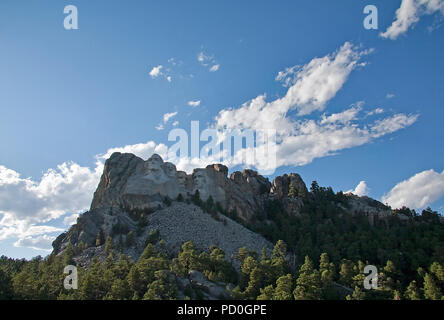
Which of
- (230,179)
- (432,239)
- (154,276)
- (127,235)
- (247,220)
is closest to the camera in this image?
(154,276)

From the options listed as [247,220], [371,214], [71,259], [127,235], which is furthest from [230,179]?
[71,259]

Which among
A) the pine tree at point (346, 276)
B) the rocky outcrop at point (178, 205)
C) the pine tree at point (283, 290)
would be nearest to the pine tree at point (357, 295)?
the pine tree at point (346, 276)

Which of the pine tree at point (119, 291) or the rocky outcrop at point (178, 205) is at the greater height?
the rocky outcrop at point (178, 205)

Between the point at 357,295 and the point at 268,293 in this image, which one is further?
the point at 357,295

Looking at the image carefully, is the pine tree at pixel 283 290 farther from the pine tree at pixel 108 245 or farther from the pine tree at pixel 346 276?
the pine tree at pixel 108 245

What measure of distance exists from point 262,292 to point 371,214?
200ft

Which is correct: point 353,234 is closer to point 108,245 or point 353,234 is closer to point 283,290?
point 283,290

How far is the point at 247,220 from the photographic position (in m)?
98.4

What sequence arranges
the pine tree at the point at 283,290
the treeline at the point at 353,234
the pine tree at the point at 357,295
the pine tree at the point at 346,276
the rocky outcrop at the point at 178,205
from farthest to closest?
1. the rocky outcrop at the point at 178,205
2. the treeline at the point at 353,234
3. the pine tree at the point at 346,276
4. the pine tree at the point at 357,295
5. the pine tree at the point at 283,290

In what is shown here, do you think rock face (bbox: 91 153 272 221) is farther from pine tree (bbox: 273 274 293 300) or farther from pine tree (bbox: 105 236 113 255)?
pine tree (bbox: 273 274 293 300)

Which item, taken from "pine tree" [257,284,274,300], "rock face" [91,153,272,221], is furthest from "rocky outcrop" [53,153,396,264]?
"pine tree" [257,284,274,300]

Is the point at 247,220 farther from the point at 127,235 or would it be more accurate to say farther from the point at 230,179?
the point at 127,235

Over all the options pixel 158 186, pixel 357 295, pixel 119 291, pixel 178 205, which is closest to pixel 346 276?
pixel 357 295
